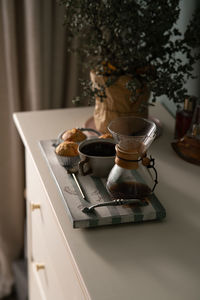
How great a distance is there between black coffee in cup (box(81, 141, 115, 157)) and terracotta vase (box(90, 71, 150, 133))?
0.58ft

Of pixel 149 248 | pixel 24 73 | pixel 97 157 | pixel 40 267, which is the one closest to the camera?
pixel 149 248

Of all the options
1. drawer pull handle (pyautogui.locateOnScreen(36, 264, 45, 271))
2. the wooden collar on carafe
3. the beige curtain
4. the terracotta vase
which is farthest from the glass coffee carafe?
the beige curtain

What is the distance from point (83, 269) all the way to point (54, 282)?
350 millimetres

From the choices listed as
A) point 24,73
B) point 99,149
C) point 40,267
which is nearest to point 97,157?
point 99,149

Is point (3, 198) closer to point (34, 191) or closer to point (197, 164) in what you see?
point (34, 191)

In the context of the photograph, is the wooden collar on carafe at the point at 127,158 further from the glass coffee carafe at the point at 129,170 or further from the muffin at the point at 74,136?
the muffin at the point at 74,136

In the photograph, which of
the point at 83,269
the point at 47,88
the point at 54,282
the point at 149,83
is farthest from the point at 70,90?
the point at 83,269

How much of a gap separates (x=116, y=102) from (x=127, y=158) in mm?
360

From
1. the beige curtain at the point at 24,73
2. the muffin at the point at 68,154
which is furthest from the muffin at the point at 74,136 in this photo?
the beige curtain at the point at 24,73

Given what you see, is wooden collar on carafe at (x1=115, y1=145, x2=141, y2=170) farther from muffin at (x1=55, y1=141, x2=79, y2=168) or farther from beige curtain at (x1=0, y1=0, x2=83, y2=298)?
beige curtain at (x1=0, y1=0, x2=83, y2=298)

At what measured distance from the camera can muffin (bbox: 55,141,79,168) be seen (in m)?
1.18

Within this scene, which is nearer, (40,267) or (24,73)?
(40,267)

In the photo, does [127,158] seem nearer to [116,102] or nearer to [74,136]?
[74,136]

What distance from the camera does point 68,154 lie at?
1.18 m
